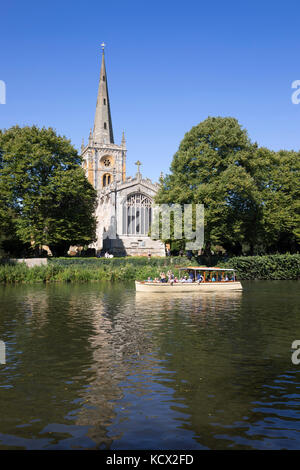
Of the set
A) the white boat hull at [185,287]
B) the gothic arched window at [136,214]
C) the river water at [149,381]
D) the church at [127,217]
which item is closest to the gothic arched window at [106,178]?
the church at [127,217]

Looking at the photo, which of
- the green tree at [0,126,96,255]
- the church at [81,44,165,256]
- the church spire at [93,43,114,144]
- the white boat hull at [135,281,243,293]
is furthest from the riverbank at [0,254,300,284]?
the church spire at [93,43,114,144]

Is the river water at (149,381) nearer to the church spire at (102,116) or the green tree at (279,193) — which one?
the green tree at (279,193)

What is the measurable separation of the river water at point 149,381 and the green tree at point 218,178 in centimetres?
2720

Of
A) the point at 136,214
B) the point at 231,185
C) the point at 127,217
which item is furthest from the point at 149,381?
the point at 136,214

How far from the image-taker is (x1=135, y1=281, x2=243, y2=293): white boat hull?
35781 millimetres

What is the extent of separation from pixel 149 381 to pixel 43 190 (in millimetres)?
44124

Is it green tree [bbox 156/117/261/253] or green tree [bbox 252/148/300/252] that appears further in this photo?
green tree [bbox 252/148/300/252]

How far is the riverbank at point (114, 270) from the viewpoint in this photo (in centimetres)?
4669

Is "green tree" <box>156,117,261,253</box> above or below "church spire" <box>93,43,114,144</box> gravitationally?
below

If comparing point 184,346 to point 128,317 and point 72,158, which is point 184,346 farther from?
point 72,158

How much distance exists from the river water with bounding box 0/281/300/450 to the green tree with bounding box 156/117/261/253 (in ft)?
89.3

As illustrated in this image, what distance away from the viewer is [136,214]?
8500 centimetres

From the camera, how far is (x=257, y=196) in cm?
5212

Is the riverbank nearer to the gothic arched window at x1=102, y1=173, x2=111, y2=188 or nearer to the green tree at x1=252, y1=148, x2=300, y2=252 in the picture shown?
the green tree at x1=252, y1=148, x2=300, y2=252
